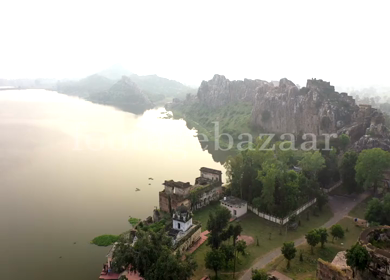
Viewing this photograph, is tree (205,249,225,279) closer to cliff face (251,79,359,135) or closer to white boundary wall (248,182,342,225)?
white boundary wall (248,182,342,225)

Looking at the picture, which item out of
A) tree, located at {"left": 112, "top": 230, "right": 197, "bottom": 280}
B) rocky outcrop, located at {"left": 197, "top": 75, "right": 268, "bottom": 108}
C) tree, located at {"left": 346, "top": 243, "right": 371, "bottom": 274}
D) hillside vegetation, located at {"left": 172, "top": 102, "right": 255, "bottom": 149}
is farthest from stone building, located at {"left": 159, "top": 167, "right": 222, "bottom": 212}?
rocky outcrop, located at {"left": 197, "top": 75, "right": 268, "bottom": 108}

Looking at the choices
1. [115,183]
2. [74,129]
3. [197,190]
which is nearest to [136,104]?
[74,129]

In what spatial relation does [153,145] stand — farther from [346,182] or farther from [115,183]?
[346,182]

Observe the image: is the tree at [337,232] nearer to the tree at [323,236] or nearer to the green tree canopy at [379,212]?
the tree at [323,236]

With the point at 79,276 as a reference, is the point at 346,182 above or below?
above

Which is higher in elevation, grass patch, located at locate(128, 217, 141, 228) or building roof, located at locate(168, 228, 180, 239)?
building roof, located at locate(168, 228, 180, 239)

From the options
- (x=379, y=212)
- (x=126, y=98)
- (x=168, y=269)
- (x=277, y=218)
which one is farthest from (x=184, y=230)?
(x=126, y=98)
